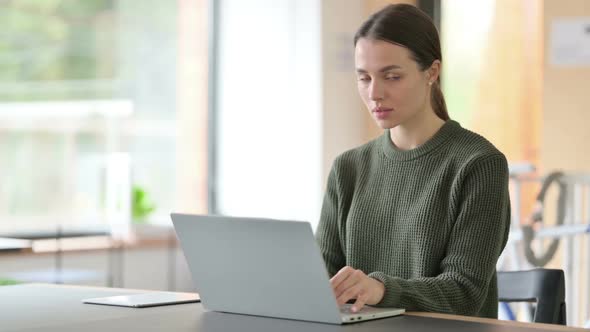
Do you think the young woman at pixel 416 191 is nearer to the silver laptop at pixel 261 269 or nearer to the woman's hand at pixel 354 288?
the woman's hand at pixel 354 288

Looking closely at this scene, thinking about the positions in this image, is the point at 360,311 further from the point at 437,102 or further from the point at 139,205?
the point at 139,205

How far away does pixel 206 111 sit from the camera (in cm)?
564

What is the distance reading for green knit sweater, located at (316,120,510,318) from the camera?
1.80 meters

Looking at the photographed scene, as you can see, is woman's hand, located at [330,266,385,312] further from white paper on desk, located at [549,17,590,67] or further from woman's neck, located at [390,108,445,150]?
white paper on desk, located at [549,17,590,67]

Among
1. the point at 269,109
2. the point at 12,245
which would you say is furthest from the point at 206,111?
the point at 12,245

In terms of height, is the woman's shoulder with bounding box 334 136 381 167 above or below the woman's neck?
below

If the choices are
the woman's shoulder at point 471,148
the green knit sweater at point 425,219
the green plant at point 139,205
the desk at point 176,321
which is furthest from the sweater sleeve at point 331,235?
the green plant at point 139,205

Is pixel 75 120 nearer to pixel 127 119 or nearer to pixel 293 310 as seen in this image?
pixel 127 119

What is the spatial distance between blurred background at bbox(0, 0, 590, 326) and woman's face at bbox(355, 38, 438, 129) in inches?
99.0

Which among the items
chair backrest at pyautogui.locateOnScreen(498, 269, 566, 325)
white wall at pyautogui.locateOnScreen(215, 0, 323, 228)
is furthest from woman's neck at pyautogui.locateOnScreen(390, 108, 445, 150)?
white wall at pyautogui.locateOnScreen(215, 0, 323, 228)

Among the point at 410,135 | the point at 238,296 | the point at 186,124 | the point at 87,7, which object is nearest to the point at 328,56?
the point at 186,124

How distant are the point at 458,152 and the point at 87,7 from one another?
3.52 m

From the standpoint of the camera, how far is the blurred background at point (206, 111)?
466cm

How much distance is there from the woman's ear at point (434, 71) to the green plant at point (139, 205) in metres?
3.42
